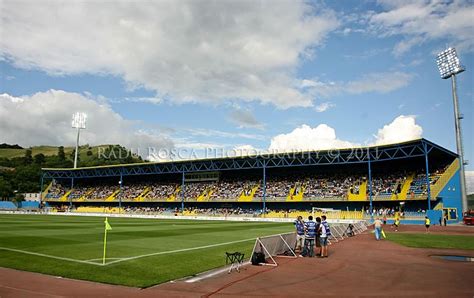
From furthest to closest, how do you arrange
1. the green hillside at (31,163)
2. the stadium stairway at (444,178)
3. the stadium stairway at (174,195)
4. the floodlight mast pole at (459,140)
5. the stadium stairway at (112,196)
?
the green hillside at (31,163) < the stadium stairway at (112,196) < the stadium stairway at (174,195) < the floodlight mast pole at (459,140) < the stadium stairway at (444,178)

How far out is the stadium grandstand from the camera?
47.4m

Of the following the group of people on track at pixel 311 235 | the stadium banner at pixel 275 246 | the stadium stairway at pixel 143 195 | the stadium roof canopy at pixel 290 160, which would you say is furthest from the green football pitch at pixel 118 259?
the stadium stairway at pixel 143 195

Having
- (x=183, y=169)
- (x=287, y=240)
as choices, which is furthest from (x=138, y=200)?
(x=287, y=240)

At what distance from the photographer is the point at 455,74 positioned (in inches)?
2104

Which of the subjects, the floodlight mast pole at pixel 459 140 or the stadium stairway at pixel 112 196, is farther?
the stadium stairway at pixel 112 196

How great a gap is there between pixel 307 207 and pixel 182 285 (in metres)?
48.4

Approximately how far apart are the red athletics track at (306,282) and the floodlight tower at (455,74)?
40730 mm

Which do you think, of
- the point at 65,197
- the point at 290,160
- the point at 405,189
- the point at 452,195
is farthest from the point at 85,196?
the point at 452,195

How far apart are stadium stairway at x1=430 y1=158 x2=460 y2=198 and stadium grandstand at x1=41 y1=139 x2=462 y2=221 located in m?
0.11

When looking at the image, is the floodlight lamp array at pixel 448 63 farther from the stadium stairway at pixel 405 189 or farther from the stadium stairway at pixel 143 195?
the stadium stairway at pixel 143 195

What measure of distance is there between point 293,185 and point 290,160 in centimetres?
411

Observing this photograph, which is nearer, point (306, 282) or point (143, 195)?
point (306, 282)

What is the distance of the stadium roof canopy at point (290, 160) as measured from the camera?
155 ft

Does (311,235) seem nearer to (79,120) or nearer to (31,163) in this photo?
(79,120)
